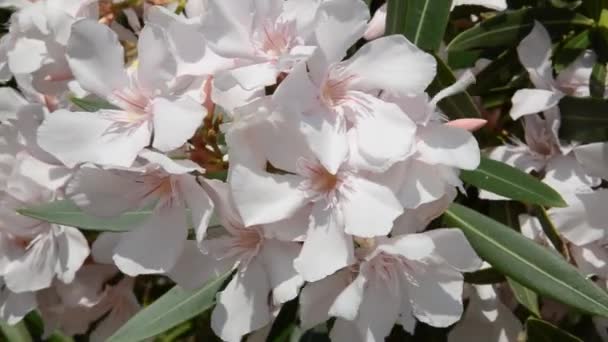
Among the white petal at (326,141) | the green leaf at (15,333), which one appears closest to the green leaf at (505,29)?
the white petal at (326,141)

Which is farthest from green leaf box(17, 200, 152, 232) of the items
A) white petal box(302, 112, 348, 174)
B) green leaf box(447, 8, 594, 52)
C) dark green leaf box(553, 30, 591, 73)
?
dark green leaf box(553, 30, 591, 73)

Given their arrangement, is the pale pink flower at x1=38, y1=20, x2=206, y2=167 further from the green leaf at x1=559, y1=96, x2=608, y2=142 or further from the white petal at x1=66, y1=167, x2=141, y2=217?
the green leaf at x1=559, y1=96, x2=608, y2=142

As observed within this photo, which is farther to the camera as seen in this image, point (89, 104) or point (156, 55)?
point (89, 104)

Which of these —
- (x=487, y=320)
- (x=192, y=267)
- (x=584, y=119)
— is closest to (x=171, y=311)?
(x=192, y=267)

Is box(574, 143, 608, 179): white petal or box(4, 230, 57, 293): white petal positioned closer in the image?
box(574, 143, 608, 179): white petal

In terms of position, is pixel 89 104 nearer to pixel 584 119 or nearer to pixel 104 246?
pixel 104 246

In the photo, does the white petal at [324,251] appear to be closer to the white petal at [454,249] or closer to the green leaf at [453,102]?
the white petal at [454,249]
